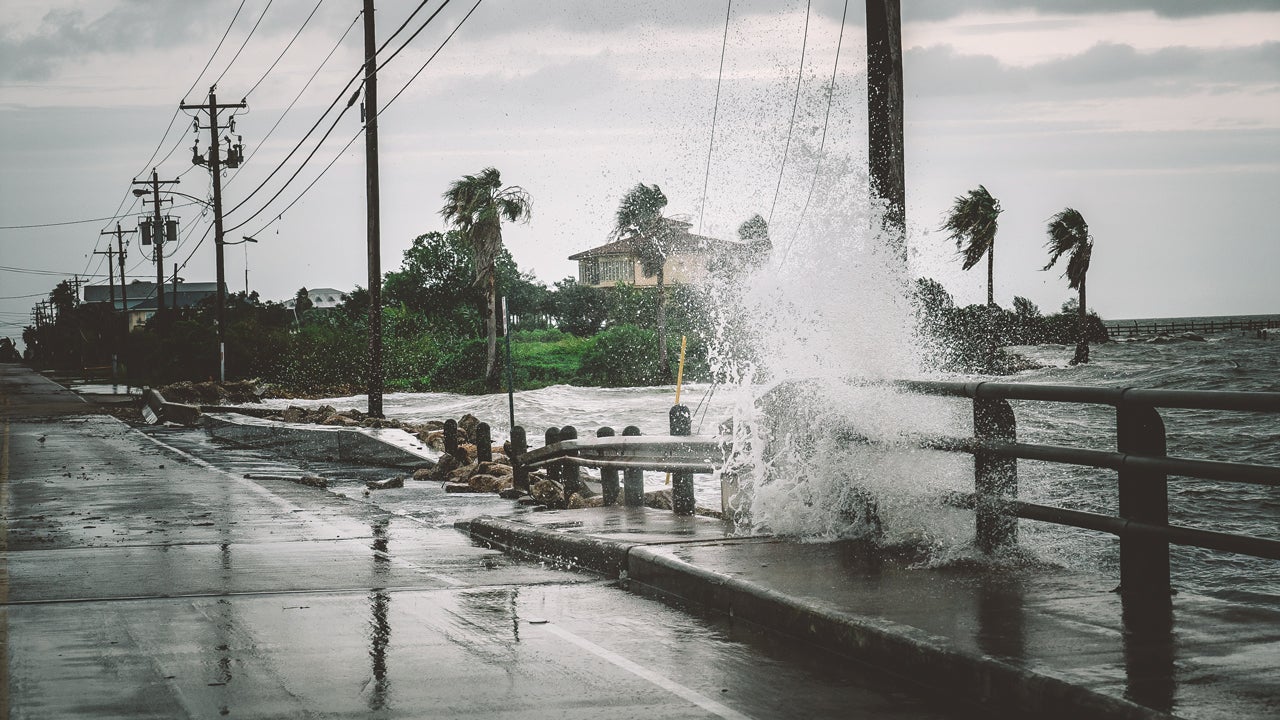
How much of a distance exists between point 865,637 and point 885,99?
5.41m

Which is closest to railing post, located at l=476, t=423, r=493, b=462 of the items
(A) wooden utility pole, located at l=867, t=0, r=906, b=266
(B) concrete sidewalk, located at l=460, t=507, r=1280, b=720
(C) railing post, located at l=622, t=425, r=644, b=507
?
(C) railing post, located at l=622, t=425, r=644, b=507

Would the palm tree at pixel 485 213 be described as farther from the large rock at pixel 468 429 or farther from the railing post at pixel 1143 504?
the railing post at pixel 1143 504

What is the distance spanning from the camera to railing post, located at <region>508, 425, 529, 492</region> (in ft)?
55.0

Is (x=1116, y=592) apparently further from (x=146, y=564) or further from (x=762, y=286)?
(x=146, y=564)

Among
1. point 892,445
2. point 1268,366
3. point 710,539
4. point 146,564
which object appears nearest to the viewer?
point 892,445

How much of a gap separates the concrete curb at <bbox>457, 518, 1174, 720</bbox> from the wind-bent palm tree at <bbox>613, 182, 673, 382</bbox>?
6262cm

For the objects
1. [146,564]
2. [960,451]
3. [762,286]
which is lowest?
[146,564]

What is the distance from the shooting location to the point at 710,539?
9.64 meters

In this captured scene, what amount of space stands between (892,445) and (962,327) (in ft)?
228

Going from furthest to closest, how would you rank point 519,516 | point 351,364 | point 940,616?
point 351,364 → point 519,516 → point 940,616

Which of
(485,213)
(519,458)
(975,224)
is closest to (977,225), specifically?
(975,224)

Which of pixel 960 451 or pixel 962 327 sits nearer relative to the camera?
pixel 960 451

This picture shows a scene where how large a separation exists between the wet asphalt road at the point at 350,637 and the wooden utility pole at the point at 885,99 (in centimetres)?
410

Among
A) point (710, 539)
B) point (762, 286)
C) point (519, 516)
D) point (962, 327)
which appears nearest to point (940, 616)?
point (710, 539)
